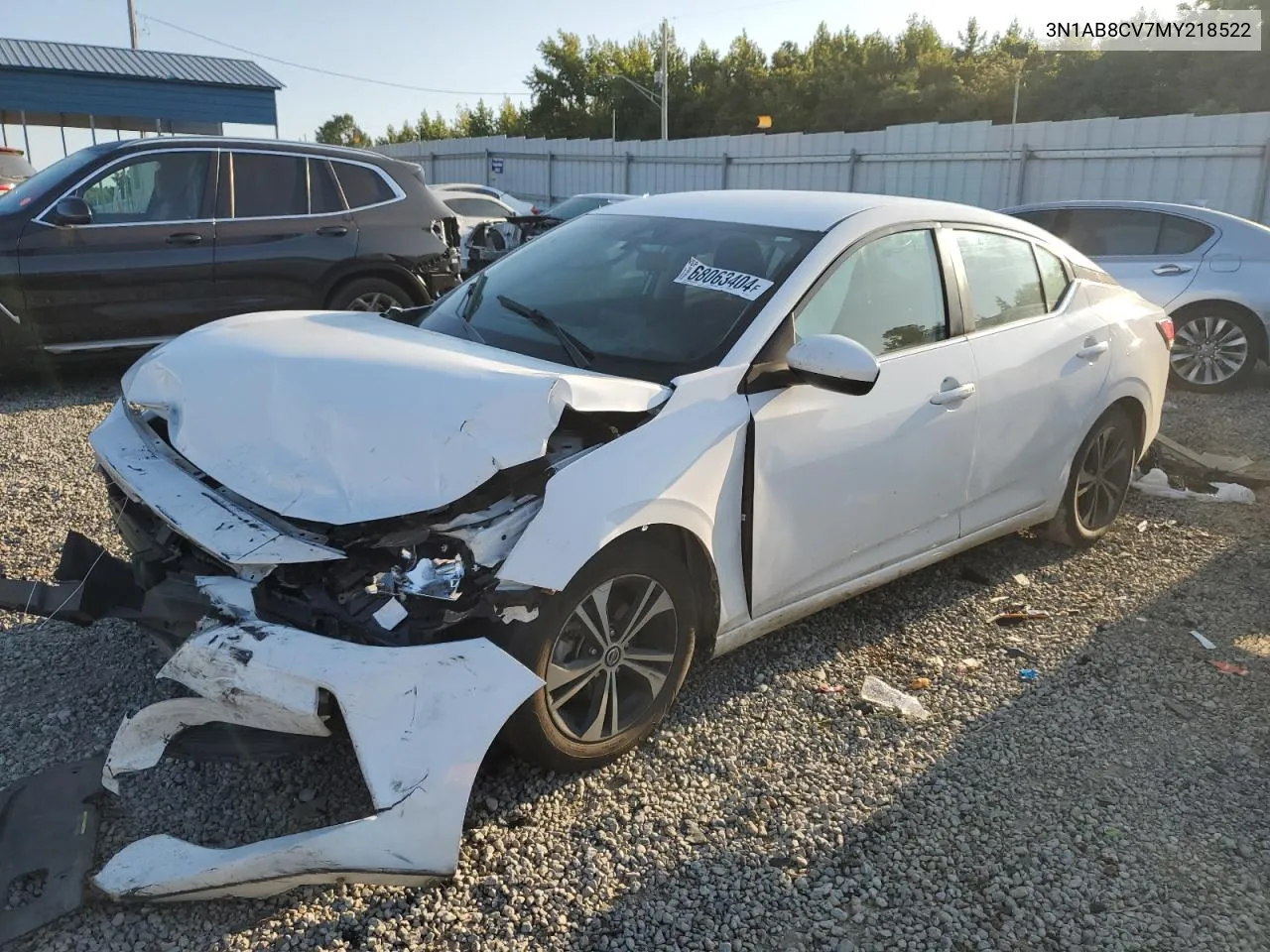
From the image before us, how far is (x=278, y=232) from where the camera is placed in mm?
7785

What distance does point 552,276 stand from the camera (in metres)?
4.00

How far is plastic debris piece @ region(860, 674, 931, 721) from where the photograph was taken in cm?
360

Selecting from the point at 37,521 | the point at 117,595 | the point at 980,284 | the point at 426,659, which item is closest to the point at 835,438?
the point at 980,284

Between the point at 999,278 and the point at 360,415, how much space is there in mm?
2925

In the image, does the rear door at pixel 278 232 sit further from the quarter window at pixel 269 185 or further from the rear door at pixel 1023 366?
the rear door at pixel 1023 366

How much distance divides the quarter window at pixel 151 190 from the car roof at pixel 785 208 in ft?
14.7

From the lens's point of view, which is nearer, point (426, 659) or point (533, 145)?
point (426, 659)

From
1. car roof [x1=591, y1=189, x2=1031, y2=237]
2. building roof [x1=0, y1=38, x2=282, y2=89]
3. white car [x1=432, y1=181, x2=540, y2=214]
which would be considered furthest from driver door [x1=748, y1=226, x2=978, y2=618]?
building roof [x1=0, y1=38, x2=282, y2=89]

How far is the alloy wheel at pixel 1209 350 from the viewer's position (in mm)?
8938

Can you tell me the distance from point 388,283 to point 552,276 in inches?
182

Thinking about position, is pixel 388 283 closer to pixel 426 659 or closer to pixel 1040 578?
pixel 1040 578

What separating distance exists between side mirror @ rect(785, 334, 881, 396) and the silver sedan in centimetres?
705

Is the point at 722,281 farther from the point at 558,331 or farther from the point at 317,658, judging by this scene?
the point at 317,658

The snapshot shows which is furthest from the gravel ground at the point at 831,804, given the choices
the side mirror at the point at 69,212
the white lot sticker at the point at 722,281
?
the side mirror at the point at 69,212
